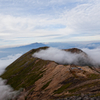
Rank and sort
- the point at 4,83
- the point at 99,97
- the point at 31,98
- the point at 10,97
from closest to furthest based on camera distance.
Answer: the point at 99,97 < the point at 31,98 < the point at 10,97 < the point at 4,83

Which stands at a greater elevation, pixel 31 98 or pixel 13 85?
pixel 31 98

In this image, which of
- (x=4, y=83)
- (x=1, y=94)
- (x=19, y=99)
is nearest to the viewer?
(x=19, y=99)

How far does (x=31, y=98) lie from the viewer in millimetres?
111000

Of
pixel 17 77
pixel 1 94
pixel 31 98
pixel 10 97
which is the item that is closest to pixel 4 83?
pixel 17 77

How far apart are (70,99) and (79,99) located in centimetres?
757

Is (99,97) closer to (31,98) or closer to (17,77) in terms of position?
(31,98)

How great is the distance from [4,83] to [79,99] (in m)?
176

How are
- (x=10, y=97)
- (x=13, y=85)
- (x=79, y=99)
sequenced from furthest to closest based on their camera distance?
(x=13, y=85), (x=10, y=97), (x=79, y=99)

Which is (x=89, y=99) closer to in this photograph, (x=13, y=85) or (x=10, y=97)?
(x=10, y=97)

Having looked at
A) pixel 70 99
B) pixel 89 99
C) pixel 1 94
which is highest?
pixel 89 99

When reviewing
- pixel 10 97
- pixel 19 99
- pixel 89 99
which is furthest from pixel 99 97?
pixel 10 97

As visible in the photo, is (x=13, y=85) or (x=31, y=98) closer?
(x=31, y=98)

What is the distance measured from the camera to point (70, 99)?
65.5 m

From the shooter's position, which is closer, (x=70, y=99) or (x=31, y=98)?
(x=70, y=99)
